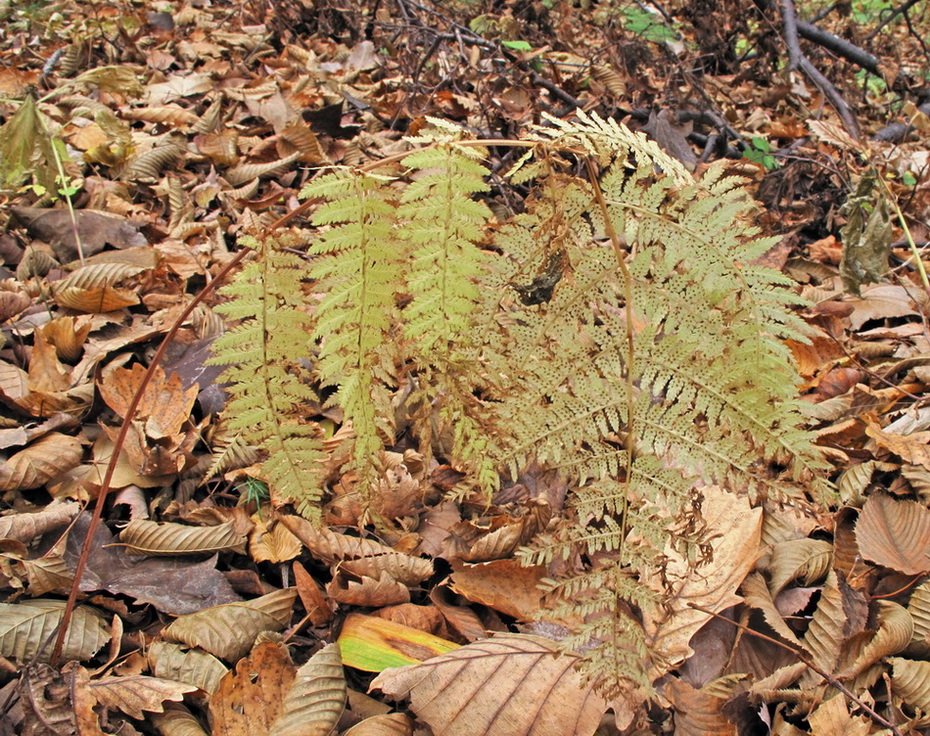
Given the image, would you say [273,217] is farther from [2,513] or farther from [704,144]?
[704,144]

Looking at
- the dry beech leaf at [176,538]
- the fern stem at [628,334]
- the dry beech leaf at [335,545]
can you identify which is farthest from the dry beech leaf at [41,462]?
the fern stem at [628,334]

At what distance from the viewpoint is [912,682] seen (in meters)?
1.46

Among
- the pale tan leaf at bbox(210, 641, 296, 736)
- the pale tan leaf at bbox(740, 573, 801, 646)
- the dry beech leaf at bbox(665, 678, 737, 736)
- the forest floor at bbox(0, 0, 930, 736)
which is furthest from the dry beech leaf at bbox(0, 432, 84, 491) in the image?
the pale tan leaf at bbox(740, 573, 801, 646)

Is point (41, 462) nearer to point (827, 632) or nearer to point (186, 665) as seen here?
point (186, 665)

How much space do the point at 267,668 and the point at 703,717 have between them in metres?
0.89

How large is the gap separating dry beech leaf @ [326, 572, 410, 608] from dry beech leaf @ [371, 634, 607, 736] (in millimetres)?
229

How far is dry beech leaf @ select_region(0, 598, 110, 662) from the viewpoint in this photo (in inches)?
55.9

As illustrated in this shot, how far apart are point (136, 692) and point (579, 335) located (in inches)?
44.0

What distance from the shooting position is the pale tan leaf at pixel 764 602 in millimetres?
1527

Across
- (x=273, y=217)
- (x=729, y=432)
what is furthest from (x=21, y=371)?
(x=729, y=432)

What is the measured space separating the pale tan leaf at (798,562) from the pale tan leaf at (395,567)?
2.75 ft

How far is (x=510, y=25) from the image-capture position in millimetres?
3975

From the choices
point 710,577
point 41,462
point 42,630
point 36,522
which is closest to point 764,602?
point 710,577

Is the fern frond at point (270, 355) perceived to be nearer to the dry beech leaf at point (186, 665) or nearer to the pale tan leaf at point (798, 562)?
the dry beech leaf at point (186, 665)
